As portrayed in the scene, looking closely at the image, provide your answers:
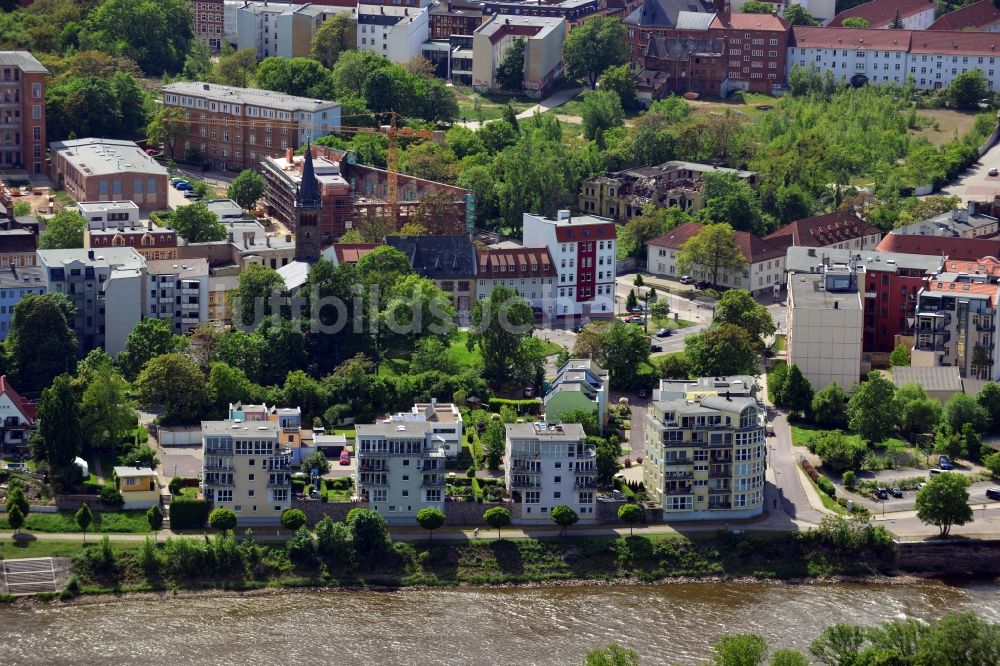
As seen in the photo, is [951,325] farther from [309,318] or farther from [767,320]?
[309,318]

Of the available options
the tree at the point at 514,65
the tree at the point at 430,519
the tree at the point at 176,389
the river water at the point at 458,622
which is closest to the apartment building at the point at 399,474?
the tree at the point at 430,519

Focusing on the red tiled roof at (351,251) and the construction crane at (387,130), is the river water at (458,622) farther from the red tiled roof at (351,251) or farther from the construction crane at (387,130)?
the construction crane at (387,130)

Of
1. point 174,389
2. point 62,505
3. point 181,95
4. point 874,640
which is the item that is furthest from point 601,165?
point 874,640

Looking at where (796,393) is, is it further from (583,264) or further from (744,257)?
(744,257)

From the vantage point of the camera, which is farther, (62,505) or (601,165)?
(601,165)

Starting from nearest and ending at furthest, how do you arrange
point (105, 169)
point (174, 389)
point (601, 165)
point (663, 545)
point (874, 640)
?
point (874, 640), point (663, 545), point (174, 389), point (105, 169), point (601, 165)

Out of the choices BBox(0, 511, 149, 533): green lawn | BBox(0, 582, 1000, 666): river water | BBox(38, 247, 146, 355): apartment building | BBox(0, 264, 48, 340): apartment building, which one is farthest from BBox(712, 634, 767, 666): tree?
BBox(0, 264, 48, 340): apartment building

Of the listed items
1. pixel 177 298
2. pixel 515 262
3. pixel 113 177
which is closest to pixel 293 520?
pixel 177 298
